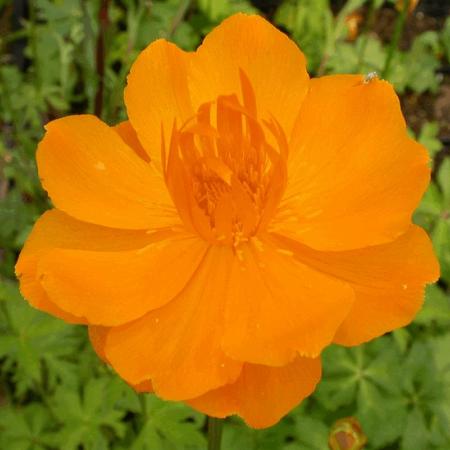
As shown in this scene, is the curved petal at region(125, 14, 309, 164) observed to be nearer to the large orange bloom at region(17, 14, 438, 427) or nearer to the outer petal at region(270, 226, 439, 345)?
the large orange bloom at region(17, 14, 438, 427)

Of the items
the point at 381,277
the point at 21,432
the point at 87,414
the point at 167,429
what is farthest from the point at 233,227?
the point at 21,432

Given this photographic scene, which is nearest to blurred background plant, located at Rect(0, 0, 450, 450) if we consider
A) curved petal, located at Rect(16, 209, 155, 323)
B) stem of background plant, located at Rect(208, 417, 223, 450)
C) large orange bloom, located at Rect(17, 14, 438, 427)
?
stem of background plant, located at Rect(208, 417, 223, 450)

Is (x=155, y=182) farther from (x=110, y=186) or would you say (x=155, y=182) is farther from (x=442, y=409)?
(x=442, y=409)

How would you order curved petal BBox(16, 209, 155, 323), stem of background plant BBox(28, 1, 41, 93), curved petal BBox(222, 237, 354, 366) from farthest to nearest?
stem of background plant BBox(28, 1, 41, 93)
curved petal BBox(16, 209, 155, 323)
curved petal BBox(222, 237, 354, 366)

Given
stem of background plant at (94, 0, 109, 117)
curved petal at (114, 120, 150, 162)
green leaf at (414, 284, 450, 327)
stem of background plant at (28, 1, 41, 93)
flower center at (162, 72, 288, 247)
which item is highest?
flower center at (162, 72, 288, 247)

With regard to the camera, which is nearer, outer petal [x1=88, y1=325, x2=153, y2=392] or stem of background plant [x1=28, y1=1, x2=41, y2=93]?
outer petal [x1=88, y1=325, x2=153, y2=392]
